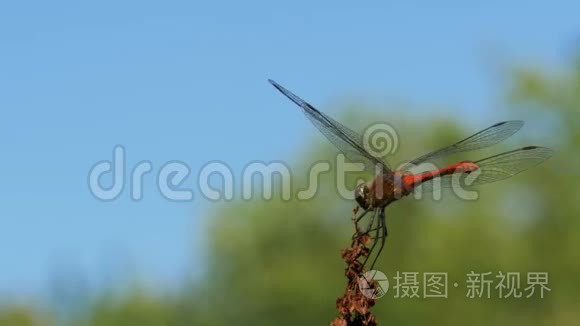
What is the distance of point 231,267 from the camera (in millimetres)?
28922

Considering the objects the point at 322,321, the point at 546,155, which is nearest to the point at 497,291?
the point at 322,321

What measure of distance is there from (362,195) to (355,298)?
0.92 meters

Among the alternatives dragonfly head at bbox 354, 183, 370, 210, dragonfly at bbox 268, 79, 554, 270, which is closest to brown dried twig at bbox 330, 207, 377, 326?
dragonfly at bbox 268, 79, 554, 270

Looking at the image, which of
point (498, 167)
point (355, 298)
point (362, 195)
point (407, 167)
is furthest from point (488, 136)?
point (355, 298)

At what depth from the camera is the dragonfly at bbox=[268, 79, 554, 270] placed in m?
5.57

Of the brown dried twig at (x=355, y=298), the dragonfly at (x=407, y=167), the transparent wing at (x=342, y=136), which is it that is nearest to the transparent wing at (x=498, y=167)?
the dragonfly at (x=407, y=167)

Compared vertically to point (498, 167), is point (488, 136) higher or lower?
higher

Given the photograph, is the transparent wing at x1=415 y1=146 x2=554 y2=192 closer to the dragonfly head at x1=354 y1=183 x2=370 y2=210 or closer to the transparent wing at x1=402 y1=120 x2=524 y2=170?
the transparent wing at x1=402 y1=120 x2=524 y2=170

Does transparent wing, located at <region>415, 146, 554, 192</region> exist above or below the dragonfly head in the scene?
above

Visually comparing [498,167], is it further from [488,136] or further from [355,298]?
[355,298]

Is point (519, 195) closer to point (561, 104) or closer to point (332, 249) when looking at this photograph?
point (561, 104)

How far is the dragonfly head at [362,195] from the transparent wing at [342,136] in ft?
0.80

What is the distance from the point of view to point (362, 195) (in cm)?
554

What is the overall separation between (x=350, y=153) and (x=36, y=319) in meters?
24.7
